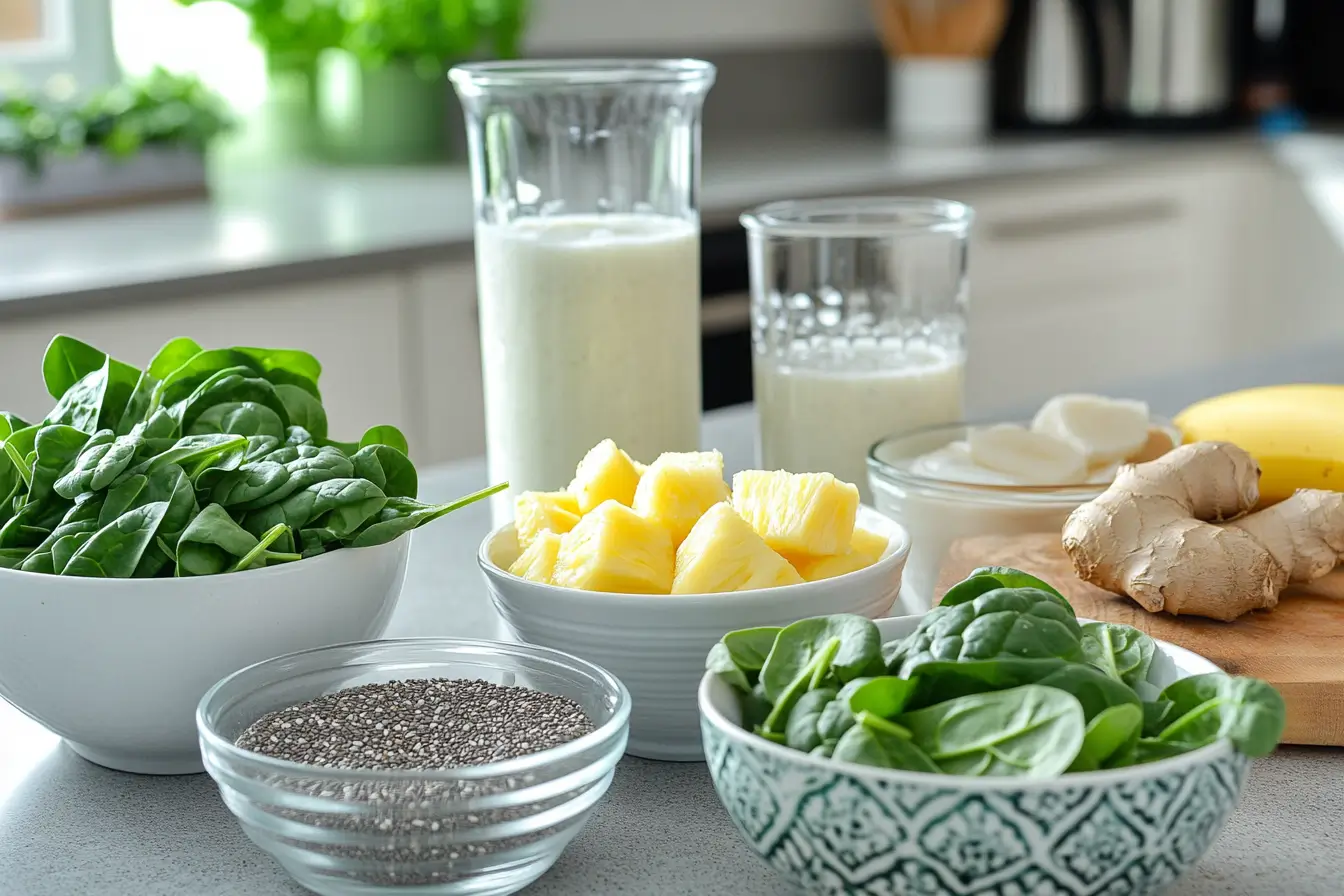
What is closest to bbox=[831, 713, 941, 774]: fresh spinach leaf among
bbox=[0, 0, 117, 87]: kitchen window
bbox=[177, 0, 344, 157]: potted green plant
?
bbox=[177, 0, 344, 157]: potted green plant

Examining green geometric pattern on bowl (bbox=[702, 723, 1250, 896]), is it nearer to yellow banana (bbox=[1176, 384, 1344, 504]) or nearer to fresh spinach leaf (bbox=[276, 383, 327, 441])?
fresh spinach leaf (bbox=[276, 383, 327, 441])

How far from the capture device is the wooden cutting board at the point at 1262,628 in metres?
0.78

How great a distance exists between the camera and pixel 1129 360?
10.9ft

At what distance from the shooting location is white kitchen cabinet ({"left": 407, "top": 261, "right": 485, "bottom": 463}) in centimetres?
221

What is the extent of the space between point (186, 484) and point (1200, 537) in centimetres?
51

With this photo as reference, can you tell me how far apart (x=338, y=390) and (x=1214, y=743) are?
1.70m

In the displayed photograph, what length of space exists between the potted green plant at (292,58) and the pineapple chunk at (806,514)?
2.28m

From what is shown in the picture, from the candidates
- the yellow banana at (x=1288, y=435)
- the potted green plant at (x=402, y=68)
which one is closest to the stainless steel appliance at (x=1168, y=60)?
the potted green plant at (x=402, y=68)

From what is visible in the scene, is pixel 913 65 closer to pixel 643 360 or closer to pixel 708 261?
pixel 708 261

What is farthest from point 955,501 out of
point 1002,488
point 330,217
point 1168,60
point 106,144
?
point 1168,60

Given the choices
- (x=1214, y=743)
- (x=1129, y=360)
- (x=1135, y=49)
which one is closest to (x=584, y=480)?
(x=1214, y=743)

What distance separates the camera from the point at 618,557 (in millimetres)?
736

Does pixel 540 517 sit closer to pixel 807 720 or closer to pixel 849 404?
pixel 807 720

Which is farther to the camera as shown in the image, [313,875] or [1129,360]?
[1129,360]
